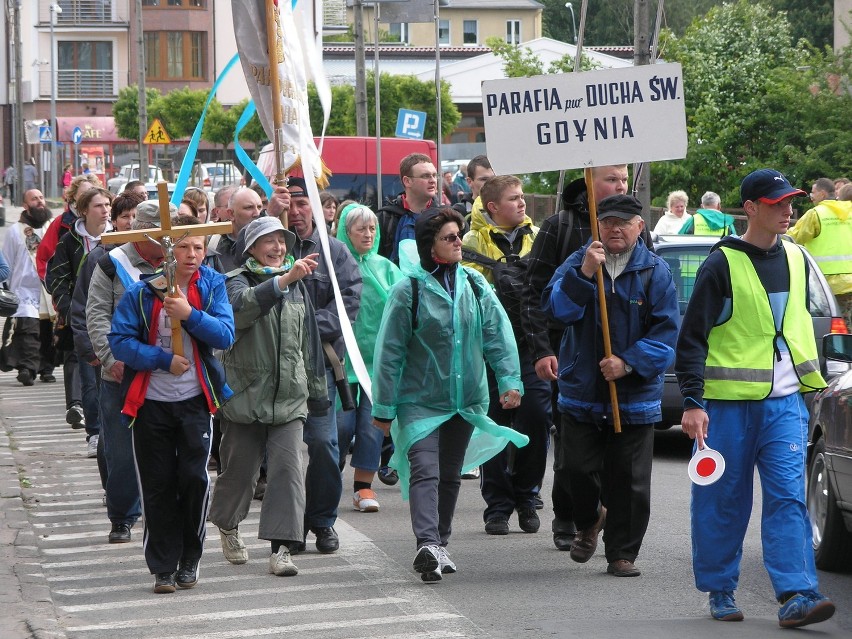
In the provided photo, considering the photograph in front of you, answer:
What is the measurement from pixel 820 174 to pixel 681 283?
13617 millimetres

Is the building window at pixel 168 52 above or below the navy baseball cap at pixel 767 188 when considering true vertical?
above

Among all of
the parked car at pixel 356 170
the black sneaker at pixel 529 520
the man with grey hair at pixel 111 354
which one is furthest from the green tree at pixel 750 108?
the man with grey hair at pixel 111 354

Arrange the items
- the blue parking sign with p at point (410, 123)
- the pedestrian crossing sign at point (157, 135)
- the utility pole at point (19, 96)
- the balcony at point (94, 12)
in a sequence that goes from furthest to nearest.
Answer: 1. the balcony at point (94, 12)
2. the utility pole at point (19, 96)
3. the pedestrian crossing sign at point (157, 135)
4. the blue parking sign with p at point (410, 123)

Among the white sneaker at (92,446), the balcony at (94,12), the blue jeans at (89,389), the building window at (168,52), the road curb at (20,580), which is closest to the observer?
the road curb at (20,580)

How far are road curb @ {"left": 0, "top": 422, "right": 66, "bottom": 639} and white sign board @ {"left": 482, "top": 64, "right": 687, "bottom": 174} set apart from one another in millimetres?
3095

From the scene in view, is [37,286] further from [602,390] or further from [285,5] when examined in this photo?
[602,390]

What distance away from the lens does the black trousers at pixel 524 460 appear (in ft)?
27.8

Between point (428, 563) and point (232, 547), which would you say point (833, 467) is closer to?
point (428, 563)

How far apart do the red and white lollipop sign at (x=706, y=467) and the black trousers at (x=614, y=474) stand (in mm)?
914

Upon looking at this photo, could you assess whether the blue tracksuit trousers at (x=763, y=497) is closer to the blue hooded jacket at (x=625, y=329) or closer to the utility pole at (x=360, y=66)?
the blue hooded jacket at (x=625, y=329)

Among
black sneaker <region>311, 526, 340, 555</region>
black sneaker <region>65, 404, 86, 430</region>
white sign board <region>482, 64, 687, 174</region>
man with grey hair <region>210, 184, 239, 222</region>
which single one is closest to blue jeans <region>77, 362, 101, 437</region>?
A: man with grey hair <region>210, 184, 239, 222</region>

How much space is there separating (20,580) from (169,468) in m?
1.01

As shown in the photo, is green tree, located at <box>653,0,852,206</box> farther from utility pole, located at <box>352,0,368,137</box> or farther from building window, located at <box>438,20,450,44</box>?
building window, located at <box>438,20,450,44</box>

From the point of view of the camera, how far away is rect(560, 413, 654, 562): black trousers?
23.5 feet
